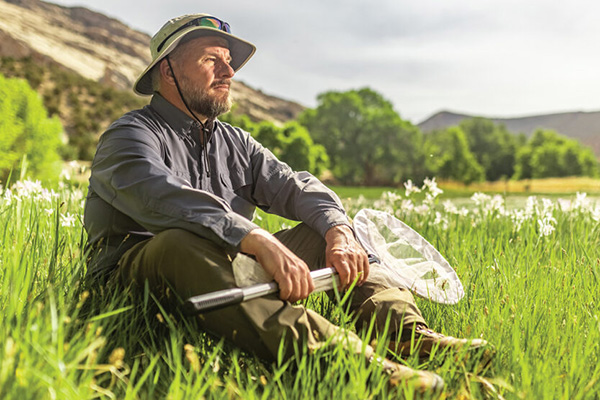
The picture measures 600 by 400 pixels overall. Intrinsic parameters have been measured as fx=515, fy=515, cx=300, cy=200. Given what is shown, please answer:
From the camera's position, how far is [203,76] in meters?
3.06

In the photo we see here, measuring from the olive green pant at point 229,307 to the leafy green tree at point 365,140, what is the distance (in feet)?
198

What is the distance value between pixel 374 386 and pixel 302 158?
48.4 m

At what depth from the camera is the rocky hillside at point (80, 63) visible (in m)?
64.5

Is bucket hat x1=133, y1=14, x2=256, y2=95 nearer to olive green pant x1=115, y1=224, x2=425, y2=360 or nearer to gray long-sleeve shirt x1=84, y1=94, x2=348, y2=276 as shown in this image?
gray long-sleeve shirt x1=84, y1=94, x2=348, y2=276

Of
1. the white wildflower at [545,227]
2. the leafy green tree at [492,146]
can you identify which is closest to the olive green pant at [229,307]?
the white wildflower at [545,227]

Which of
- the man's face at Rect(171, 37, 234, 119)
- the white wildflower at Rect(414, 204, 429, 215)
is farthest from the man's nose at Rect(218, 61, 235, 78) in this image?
the white wildflower at Rect(414, 204, 429, 215)

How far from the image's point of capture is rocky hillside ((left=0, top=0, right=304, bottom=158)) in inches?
2539

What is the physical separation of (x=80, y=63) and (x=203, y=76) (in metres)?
109

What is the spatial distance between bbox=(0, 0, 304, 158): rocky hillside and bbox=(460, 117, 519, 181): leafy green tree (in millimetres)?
45426

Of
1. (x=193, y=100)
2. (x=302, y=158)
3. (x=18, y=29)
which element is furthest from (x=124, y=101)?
(x=193, y=100)

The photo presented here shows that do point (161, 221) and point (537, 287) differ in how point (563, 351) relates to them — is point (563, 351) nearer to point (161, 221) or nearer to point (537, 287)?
point (537, 287)

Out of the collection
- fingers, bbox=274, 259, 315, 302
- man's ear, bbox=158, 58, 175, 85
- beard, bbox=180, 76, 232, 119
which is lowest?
fingers, bbox=274, 259, 315, 302

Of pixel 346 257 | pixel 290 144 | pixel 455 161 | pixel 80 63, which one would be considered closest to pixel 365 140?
pixel 290 144

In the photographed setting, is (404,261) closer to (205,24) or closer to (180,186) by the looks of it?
(180,186)
